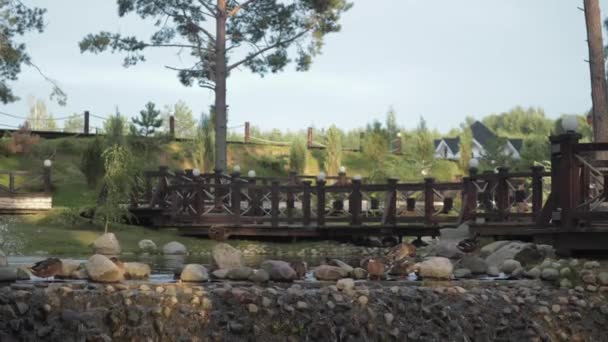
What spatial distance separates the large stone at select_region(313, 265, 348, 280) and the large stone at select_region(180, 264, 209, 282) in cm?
130

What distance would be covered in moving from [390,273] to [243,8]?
55.5 ft

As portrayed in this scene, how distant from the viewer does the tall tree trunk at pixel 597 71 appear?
17.6 m

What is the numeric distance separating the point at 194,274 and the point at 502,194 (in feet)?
21.8

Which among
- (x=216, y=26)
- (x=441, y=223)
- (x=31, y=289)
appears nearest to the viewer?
(x=31, y=289)

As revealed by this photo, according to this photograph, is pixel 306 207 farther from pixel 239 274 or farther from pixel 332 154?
pixel 332 154

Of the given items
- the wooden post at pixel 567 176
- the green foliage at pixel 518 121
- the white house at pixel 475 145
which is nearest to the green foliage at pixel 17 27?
the wooden post at pixel 567 176

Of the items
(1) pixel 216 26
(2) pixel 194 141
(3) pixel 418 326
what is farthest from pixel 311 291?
(2) pixel 194 141

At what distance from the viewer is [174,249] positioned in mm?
16656

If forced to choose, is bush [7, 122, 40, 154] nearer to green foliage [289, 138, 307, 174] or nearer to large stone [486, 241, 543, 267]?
green foliage [289, 138, 307, 174]

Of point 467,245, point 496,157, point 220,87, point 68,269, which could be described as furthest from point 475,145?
point 68,269

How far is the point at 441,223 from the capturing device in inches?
661

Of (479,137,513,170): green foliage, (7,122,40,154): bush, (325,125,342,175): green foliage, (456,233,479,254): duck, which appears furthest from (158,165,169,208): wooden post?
(479,137,513,170): green foliage

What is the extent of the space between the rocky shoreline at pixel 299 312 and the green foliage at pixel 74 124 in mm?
26455

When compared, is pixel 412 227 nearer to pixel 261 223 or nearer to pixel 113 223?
pixel 261 223
